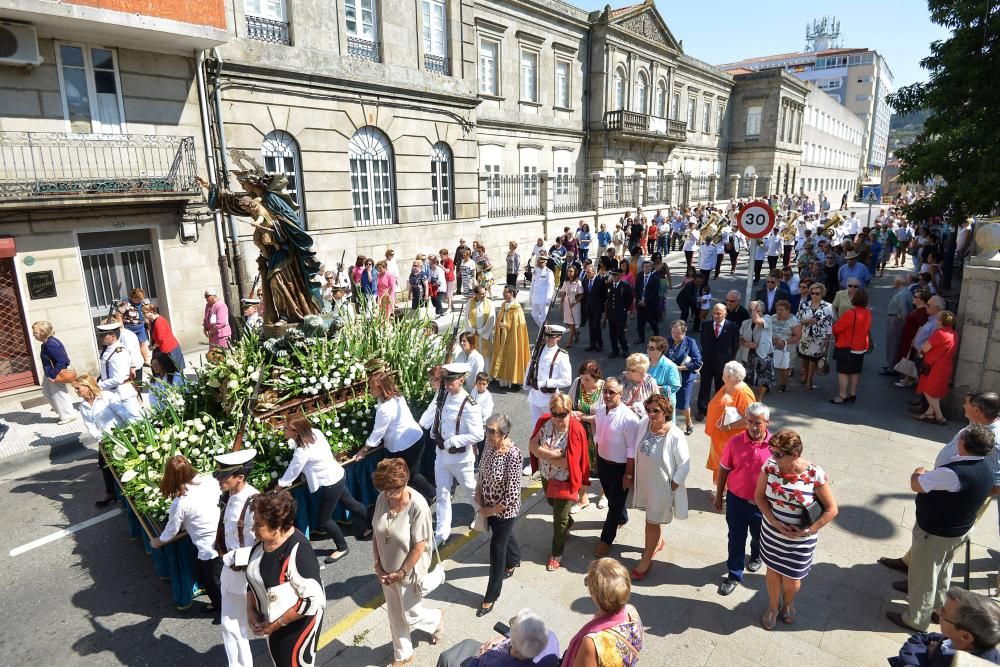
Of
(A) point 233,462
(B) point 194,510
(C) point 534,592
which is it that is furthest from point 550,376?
(B) point 194,510

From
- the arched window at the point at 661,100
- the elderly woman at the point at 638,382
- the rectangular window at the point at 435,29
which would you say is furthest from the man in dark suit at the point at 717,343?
the arched window at the point at 661,100

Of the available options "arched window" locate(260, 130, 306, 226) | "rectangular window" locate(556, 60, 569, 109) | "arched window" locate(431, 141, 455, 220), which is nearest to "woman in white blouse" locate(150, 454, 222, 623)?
"arched window" locate(260, 130, 306, 226)

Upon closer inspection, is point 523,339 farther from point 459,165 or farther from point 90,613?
point 459,165

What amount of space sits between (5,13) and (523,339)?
9.48 metres

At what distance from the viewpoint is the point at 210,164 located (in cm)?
1249

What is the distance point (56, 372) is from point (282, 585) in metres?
7.13

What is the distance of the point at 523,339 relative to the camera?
9.97 m

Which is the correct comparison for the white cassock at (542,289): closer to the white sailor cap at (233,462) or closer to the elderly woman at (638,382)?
the elderly woman at (638,382)

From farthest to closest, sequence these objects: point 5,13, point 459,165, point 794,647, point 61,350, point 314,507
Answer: point 459,165 < point 5,13 < point 61,350 < point 314,507 < point 794,647

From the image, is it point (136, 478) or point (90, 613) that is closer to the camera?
point (90, 613)

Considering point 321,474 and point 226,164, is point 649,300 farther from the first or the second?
point 226,164

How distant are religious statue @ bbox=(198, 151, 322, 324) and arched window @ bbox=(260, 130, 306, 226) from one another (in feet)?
25.7

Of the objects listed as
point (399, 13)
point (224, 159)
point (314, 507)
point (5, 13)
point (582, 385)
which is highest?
point (399, 13)

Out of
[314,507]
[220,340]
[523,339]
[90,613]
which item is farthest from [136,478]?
[523,339]
